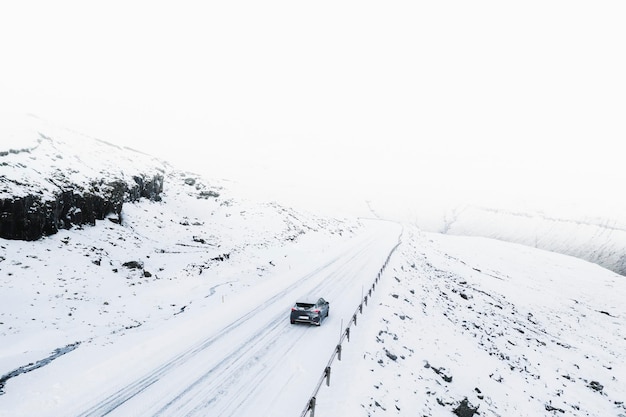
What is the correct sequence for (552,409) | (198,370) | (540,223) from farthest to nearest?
(540,223) → (552,409) → (198,370)

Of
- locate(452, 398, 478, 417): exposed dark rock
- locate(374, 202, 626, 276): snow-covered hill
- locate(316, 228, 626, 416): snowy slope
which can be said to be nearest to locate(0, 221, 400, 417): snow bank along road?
locate(316, 228, 626, 416): snowy slope

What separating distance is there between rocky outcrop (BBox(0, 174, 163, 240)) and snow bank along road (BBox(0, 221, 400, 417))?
9502 mm

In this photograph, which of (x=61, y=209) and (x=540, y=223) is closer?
(x=61, y=209)

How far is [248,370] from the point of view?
11594 mm

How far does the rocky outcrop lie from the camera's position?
1705 cm

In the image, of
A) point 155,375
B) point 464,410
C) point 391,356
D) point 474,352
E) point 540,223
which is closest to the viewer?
point 155,375

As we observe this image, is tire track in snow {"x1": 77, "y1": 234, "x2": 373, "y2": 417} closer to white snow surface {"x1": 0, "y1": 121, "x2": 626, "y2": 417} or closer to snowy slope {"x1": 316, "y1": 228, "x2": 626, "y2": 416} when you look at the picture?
white snow surface {"x1": 0, "y1": 121, "x2": 626, "y2": 417}

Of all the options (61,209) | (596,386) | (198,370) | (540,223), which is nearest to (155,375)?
(198,370)

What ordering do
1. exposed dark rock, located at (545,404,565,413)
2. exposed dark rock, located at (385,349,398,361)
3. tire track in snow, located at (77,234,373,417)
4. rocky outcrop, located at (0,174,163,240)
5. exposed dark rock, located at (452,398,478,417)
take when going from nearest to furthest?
tire track in snow, located at (77,234,373,417)
exposed dark rock, located at (452,398,478,417)
exposed dark rock, located at (385,349,398,361)
exposed dark rock, located at (545,404,565,413)
rocky outcrop, located at (0,174,163,240)

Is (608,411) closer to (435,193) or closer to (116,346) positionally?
(116,346)

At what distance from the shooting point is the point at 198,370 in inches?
452

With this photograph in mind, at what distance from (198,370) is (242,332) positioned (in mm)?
3620

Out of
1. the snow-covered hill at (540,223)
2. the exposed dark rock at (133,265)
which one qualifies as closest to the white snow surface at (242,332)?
the exposed dark rock at (133,265)

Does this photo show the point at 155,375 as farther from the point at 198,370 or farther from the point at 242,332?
the point at 242,332
